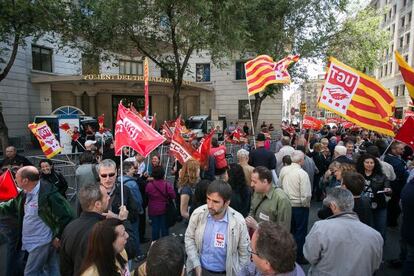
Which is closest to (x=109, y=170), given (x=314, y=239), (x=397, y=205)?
(x=314, y=239)

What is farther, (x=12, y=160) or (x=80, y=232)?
(x=12, y=160)

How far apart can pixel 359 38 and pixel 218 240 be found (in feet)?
72.2

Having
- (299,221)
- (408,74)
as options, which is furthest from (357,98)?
(299,221)

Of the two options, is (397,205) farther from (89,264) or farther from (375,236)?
(89,264)

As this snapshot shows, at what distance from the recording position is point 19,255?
4.16 metres

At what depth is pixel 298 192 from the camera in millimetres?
5035

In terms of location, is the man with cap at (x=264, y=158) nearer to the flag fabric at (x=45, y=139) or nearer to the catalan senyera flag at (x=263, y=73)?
the catalan senyera flag at (x=263, y=73)

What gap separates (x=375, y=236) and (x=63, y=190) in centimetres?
556

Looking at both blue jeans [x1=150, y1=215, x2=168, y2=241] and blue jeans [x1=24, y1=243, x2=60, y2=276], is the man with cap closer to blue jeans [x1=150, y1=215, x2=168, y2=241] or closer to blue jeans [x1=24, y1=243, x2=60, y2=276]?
blue jeans [x1=150, y1=215, x2=168, y2=241]

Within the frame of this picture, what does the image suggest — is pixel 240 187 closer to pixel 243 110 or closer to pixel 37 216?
pixel 37 216

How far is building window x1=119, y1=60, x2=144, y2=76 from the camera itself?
28.3 meters

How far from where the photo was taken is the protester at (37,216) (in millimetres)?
3826

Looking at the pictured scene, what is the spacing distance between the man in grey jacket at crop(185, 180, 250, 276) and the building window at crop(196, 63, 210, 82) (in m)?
28.8

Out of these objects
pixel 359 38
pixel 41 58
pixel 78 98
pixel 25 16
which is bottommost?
pixel 78 98
